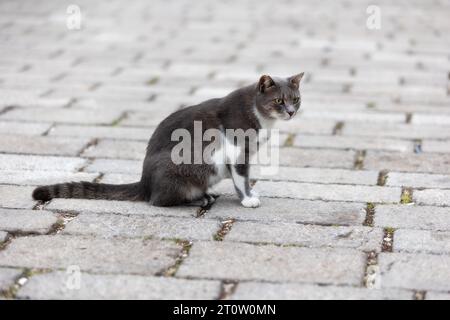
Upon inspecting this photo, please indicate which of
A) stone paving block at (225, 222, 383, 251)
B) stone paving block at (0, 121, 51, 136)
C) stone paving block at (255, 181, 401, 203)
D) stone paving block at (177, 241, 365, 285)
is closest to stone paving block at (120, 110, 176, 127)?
stone paving block at (0, 121, 51, 136)

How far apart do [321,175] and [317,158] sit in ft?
1.31

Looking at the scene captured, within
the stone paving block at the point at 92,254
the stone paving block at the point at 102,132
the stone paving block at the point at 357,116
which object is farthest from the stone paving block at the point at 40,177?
the stone paving block at the point at 357,116

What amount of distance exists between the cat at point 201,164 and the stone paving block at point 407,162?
113cm

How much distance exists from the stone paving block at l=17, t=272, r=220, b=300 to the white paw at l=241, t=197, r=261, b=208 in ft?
3.55

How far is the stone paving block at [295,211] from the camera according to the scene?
4.41 meters

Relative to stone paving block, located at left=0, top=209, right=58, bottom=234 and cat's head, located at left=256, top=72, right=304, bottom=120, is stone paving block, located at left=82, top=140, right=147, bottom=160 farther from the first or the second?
cat's head, located at left=256, top=72, right=304, bottom=120

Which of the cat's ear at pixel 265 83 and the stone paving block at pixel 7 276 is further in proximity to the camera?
the cat's ear at pixel 265 83

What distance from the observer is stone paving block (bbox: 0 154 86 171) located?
532 cm

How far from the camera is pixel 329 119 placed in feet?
22.0

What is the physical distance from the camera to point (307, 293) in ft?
11.3

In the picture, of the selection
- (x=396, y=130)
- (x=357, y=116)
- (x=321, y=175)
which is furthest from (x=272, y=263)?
(x=357, y=116)

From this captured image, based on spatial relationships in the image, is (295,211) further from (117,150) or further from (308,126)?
(308,126)

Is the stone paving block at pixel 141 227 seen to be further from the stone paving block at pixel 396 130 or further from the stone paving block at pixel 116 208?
the stone paving block at pixel 396 130
